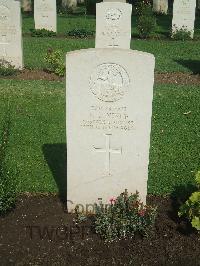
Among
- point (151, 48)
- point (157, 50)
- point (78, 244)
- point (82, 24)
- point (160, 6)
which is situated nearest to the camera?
point (78, 244)

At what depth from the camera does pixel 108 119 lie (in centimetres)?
475

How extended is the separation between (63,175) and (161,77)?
247 inches

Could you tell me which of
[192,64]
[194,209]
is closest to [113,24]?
[192,64]

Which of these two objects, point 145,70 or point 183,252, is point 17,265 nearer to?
point 183,252

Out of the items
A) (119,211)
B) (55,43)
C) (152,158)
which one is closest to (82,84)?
(119,211)

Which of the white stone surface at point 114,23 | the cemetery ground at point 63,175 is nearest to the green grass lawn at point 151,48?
the cemetery ground at point 63,175

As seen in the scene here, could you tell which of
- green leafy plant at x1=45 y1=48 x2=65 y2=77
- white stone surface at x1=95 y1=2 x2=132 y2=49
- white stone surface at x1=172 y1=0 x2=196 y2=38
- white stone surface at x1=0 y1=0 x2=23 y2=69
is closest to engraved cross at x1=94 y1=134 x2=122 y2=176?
green leafy plant at x1=45 y1=48 x2=65 y2=77

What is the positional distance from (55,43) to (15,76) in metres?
5.03

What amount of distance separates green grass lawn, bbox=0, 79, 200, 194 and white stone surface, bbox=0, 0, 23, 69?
1.48 metres

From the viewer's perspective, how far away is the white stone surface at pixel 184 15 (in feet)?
58.4

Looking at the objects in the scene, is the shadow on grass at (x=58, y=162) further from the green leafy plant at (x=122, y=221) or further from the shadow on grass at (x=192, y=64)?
the shadow on grass at (x=192, y=64)

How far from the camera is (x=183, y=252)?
4.44 m

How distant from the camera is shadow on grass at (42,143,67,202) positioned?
586 cm

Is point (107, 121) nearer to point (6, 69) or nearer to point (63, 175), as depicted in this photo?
point (63, 175)
